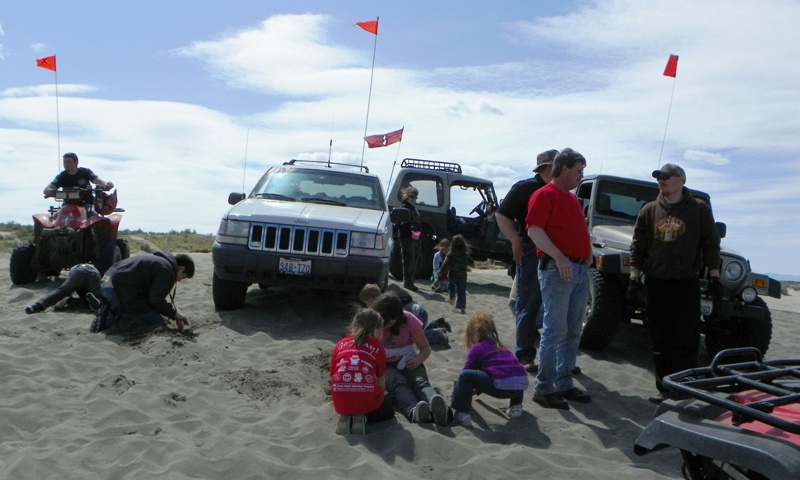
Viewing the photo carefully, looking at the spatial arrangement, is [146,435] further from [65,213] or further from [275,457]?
[65,213]

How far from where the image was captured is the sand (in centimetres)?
414

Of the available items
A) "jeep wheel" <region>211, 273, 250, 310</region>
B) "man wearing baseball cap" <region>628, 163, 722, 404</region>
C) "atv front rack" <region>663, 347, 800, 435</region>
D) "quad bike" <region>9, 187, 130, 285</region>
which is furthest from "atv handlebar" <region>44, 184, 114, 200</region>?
"atv front rack" <region>663, 347, 800, 435</region>

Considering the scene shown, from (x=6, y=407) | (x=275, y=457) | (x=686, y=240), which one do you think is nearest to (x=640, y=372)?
(x=686, y=240)

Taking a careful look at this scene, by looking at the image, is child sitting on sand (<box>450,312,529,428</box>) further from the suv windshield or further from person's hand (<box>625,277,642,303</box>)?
the suv windshield

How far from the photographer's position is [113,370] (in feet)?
19.4

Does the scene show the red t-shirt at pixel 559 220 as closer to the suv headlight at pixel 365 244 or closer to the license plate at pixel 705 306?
Result: the license plate at pixel 705 306

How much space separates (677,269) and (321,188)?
4760 mm

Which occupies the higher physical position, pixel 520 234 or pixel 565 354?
pixel 520 234

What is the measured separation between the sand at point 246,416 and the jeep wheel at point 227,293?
0.27m

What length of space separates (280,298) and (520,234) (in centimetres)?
395

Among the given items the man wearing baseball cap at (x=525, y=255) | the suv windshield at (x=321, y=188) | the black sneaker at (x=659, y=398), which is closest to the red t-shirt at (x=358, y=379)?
the man wearing baseball cap at (x=525, y=255)

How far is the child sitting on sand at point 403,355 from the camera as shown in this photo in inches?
209

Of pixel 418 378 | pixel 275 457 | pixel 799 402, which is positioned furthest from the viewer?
pixel 418 378

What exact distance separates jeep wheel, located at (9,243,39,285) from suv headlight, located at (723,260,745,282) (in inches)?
341
